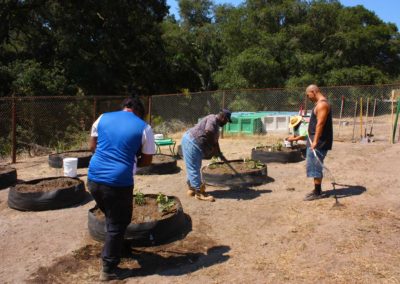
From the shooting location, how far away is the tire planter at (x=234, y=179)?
730cm

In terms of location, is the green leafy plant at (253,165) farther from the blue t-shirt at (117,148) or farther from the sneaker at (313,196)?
the blue t-shirt at (117,148)

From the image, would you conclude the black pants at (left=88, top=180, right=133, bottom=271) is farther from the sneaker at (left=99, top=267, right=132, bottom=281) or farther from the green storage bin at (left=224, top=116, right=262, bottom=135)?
the green storage bin at (left=224, top=116, right=262, bottom=135)

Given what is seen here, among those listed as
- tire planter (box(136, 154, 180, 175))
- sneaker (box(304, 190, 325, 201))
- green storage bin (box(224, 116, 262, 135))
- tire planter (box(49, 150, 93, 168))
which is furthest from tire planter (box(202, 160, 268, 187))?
green storage bin (box(224, 116, 262, 135))

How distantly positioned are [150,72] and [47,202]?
18.9m

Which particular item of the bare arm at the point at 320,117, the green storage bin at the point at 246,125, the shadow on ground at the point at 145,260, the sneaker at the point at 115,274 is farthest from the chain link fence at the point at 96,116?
the sneaker at the point at 115,274

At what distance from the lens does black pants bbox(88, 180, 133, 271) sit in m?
3.80

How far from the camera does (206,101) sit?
65.8ft

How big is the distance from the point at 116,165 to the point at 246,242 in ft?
6.47

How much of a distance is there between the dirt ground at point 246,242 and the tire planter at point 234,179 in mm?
136

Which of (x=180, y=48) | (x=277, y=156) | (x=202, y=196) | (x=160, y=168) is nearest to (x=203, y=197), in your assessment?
(x=202, y=196)

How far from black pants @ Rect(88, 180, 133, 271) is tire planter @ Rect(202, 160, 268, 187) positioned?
3538 millimetres

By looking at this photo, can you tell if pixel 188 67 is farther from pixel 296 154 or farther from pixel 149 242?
pixel 149 242

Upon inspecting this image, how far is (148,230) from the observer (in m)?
4.76

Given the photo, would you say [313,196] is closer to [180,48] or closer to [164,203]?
[164,203]
